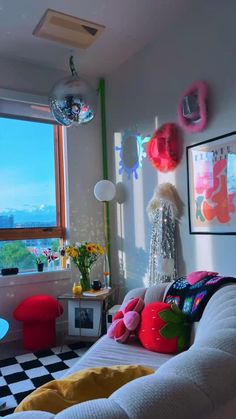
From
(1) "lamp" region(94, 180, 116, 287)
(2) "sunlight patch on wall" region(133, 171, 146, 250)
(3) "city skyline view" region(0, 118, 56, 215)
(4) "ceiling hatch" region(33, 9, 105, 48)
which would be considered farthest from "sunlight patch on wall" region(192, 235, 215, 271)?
(4) "ceiling hatch" region(33, 9, 105, 48)

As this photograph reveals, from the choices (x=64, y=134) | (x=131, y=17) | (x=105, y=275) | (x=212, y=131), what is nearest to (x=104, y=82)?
(x=64, y=134)

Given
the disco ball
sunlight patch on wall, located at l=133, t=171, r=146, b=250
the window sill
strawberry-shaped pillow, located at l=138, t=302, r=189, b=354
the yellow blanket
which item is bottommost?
strawberry-shaped pillow, located at l=138, t=302, r=189, b=354

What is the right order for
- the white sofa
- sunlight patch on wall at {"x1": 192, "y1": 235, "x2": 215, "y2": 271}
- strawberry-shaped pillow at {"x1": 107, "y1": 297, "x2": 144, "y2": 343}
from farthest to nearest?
sunlight patch on wall at {"x1": 192, "y1": 235, "x2": 215, "y2": 271} → strawberry-shaped pillow at {"x1": 107, "y1": 297, "x2": 144, "y2": 343} → the white sofa

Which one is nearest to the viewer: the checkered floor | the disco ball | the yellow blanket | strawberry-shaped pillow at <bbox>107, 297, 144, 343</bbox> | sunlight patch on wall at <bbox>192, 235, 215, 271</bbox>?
the yellow blanket

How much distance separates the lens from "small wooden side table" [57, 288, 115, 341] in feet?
10.0

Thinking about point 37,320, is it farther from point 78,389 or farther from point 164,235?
point 78,389

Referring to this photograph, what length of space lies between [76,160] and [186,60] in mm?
1594

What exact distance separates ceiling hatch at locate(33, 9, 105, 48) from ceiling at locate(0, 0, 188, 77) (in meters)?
0.04

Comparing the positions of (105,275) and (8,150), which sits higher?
(8,150)

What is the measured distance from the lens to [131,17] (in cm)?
280

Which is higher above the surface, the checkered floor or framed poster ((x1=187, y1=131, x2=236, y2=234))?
framed poster ((x1=187, y1=131, x2=236, y2=234))

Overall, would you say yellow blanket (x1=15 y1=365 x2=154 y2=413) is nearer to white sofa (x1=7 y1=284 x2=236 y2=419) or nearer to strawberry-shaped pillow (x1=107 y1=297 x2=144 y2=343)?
white sofa (x1=7 y1=284 x2=236 y2=419)

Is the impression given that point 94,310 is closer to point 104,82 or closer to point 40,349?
point 40,349

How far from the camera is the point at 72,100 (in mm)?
2760
